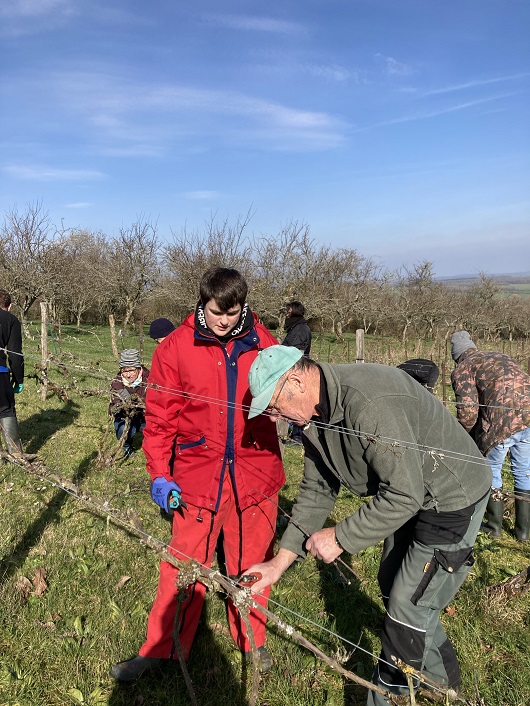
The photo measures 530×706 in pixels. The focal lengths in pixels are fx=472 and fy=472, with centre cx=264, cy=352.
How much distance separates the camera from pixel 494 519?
4574mm

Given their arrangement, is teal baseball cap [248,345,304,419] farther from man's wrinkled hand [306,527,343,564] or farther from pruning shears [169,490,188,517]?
pruning shears [169,490,188,517]

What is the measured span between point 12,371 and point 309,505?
4.43 meters

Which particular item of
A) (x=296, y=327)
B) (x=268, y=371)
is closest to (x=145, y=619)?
(x=268, y=371)

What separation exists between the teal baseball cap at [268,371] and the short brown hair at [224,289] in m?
0.64

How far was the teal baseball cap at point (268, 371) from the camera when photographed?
189cm

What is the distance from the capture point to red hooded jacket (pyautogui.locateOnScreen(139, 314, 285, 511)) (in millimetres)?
2639

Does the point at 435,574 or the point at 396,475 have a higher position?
the point at 396,475

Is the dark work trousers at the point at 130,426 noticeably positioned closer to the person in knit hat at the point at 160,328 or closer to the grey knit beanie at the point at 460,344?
the person in knit hat at the point at 160,328

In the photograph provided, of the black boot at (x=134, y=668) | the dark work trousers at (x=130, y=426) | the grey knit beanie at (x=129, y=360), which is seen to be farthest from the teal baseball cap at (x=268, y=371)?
the dark work trousers at (x=130, y=426)

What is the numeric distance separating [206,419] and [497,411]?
2890mm

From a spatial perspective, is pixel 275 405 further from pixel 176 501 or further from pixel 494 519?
pixel 494 519

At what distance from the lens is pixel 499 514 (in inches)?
179

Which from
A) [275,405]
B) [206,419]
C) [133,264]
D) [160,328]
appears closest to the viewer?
[275,405]

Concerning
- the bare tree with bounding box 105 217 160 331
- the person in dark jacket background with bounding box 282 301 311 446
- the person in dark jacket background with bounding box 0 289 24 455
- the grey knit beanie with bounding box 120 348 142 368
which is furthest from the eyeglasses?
the bare tree with bounding box 105 217 160 331
